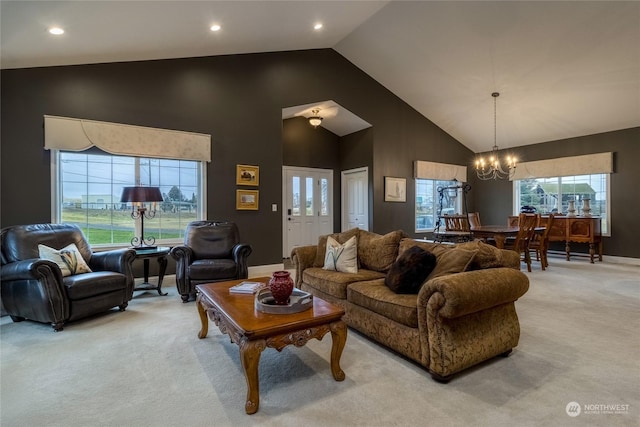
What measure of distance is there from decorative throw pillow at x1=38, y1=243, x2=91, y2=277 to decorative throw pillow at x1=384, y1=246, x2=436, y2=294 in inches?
122

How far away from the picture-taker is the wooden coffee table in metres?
1.75

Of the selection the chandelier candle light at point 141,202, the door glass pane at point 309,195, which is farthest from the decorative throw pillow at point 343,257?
the door glass pane at point 309,195

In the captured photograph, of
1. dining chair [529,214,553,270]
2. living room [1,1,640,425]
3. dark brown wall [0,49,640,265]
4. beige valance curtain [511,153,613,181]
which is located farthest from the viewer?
beige valance curtain [511,153,613,181]

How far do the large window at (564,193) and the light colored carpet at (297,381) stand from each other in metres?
4.51

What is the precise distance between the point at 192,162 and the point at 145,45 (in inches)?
64.3

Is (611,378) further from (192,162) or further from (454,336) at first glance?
(192,162)

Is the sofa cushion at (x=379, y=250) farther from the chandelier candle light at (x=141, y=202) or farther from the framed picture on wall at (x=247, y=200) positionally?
the chandelier candle light at (x=141, y=202)

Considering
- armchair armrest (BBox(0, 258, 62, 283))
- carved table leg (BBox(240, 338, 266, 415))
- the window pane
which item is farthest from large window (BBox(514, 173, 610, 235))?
armchair armrest (BBox(0, 258, 62, 283))

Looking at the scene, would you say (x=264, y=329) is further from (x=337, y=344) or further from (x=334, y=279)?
(x=334, y=279)

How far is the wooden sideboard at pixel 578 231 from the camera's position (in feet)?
20.3

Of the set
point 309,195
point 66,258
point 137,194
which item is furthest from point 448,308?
point 309,195

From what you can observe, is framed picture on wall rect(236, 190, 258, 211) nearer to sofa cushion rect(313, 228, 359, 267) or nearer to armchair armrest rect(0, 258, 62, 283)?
sofa cushion rect(313, 228, 359, 267)

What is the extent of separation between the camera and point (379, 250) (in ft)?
10.9

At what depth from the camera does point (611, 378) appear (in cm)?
207
